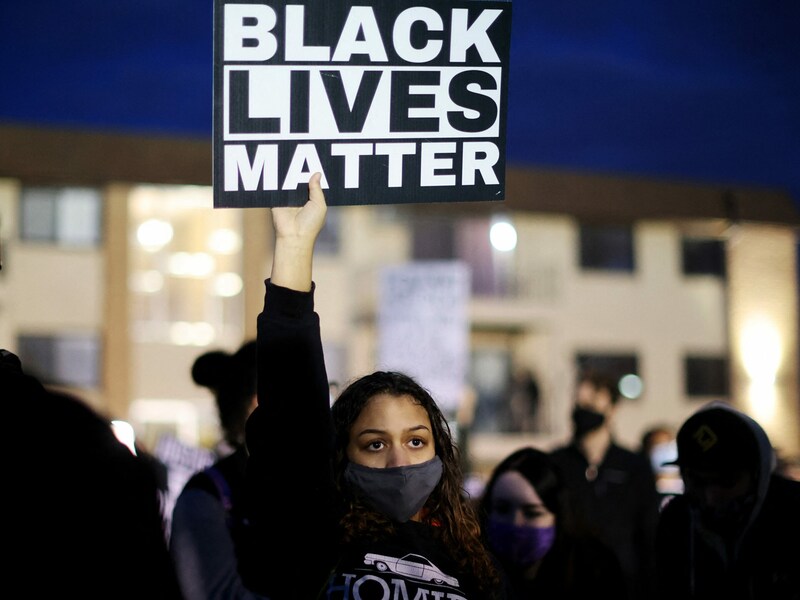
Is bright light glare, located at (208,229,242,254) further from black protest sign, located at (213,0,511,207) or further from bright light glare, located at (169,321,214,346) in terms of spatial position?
black protest sign, located at (213,0,511,207)

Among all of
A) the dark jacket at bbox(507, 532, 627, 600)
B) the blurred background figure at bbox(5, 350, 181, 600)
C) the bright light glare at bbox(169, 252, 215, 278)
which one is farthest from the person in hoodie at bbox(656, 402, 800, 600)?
the bright light glare at bbox(169, 252, 215, 278)

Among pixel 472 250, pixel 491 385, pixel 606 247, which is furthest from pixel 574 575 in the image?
pixel 606 247

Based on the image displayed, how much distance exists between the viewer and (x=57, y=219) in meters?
23.2

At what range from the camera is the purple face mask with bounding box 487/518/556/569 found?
404 cm

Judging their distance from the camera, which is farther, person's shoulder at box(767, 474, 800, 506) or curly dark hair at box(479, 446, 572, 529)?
curly dark hair at box(479, 446, 572, 529)

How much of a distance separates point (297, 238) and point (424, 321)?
8.34 meters

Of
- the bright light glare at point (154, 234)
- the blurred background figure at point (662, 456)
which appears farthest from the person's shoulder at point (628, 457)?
the bright light glare at point (154, 234)

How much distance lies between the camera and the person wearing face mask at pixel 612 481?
6.26 m

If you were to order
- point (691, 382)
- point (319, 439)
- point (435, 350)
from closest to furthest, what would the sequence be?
point (319, 439) → point (435, 350) → point (691, 382)

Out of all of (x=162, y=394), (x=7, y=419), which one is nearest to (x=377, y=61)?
(x=7, y=419)

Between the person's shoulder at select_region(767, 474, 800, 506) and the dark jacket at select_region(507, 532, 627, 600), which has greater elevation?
the person's shoulder at select_region(767, 474, 800, 506)

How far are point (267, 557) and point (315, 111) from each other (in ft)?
3.69

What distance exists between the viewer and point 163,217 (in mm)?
25141

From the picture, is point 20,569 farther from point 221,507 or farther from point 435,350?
point 435,350
